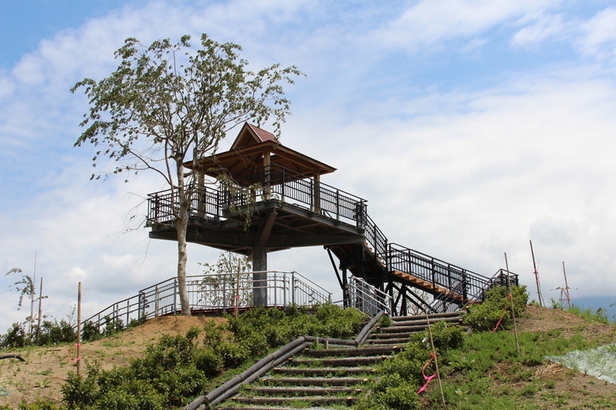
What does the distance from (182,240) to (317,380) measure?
8.52m

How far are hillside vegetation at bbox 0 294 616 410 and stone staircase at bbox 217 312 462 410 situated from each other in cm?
64

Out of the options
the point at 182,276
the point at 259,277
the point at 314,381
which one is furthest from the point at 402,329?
the point at 182,276

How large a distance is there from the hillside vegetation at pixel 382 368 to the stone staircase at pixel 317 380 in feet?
2.10

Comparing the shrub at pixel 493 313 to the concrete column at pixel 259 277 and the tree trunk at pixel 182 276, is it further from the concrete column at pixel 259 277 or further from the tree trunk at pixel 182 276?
the tree trunk at pixel 182 276

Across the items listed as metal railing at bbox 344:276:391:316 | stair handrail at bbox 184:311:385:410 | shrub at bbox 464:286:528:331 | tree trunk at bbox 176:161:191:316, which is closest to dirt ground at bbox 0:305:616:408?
shrub at bbox 464:286:528:331

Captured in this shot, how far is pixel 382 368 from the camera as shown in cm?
1362

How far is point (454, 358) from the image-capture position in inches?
540

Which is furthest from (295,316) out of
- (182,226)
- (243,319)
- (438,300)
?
(438,300)

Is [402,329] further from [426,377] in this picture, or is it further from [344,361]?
[426,377]

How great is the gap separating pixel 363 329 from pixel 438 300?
8694mm

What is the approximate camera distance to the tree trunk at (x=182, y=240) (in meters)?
20.6

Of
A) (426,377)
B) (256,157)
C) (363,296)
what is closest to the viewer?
(426,377)

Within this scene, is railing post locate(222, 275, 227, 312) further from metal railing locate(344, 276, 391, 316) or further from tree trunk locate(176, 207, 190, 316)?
metal railing locate(344, 276, 391, 316)

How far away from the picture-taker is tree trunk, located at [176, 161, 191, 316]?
20.6 meters
